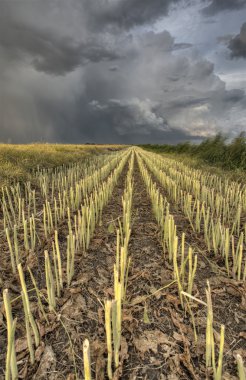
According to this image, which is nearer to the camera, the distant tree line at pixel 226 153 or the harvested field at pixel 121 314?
the harvested field at pixel 121 314

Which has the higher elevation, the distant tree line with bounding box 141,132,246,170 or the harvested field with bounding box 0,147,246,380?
the distant tree line with bounding box 141,132,246,170

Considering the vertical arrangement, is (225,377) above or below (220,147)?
below

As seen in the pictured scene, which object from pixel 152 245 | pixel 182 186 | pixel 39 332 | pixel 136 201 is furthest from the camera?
pixel 182 186

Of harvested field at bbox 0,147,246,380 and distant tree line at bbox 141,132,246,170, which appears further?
distant tree line at bbox 141,132,246,170

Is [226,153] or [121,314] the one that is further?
[226,153]

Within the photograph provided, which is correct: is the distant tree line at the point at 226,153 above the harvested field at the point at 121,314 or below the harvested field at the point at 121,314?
above

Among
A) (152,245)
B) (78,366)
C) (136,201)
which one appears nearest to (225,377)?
(78,366)

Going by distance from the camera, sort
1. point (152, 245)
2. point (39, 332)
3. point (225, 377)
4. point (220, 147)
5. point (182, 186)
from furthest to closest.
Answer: point (220, 147), point (182, 186), point (152, 245), point (39, 332), point (225, 377)

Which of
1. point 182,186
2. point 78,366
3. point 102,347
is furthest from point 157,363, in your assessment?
point 182,186

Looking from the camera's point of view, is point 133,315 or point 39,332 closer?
point 39,332

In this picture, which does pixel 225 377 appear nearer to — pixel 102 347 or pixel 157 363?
pixel 157 363

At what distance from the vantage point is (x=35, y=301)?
2395 mm

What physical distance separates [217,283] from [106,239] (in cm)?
158

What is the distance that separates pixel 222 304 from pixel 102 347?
118 cm
